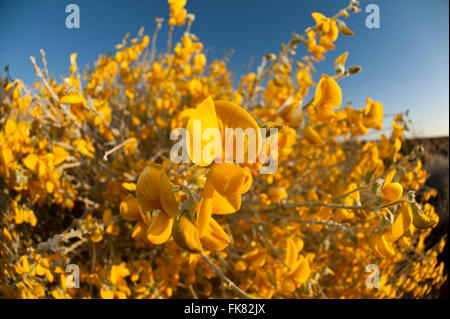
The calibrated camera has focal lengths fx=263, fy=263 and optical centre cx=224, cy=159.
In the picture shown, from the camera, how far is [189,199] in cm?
30

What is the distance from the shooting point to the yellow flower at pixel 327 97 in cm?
51

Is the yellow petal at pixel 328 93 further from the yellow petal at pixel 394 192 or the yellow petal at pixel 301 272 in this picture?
the yellow petal at pixel 301 272

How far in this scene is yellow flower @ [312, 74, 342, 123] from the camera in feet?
1.66

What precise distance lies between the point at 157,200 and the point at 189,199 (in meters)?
0.06

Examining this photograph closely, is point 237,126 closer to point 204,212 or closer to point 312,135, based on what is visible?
point 204,212

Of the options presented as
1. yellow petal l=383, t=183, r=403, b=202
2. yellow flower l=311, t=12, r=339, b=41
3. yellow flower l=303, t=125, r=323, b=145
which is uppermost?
yellow flower l=311, t=12, r=339, b=41

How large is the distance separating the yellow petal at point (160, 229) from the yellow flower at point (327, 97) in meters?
0.37

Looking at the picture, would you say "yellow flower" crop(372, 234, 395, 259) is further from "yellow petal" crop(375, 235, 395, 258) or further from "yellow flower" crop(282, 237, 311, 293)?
"yellow flower" crop(282, 237, 311, 293)

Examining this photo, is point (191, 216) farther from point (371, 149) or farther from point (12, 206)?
point (371, 149)

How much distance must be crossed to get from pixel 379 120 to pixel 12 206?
1046 millimetres

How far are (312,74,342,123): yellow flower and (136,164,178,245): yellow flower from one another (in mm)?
359

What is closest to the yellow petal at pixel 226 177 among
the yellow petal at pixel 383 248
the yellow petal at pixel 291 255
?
the yellow petal at pixel 383 248

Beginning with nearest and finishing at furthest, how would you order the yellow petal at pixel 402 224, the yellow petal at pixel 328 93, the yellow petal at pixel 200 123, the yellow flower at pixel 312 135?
the yellow petal at pixel 200 123, the yellow petal at pixel 402 224, the yellow petal at pixel 328 93, the yellow flower at pixel 312 135

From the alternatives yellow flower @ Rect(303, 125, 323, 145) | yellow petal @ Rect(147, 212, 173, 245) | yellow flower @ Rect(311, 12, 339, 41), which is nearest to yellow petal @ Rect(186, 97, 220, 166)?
yellow petal @ Rect(147, 212, 173, 245)
